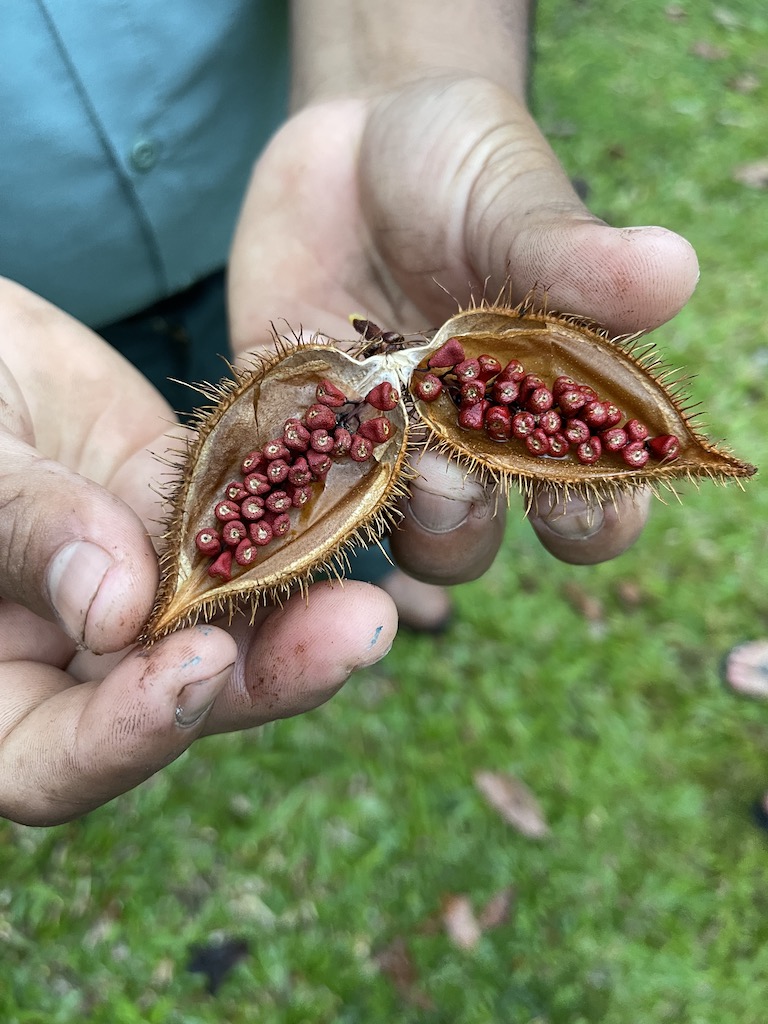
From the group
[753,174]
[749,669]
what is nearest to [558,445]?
[749,669]

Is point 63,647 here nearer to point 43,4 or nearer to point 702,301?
point 43,4

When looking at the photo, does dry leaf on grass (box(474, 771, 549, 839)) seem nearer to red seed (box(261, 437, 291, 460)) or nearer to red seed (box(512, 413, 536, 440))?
red seed (box(512, 413, 536, 440))

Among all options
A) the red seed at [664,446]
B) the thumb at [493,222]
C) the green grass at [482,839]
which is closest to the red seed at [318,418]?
the thumb at [493,222]

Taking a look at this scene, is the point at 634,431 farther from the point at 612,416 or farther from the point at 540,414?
the point at 540,414

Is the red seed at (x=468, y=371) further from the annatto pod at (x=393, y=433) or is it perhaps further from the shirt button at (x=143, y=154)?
the shirt button at (x=143, y=154)

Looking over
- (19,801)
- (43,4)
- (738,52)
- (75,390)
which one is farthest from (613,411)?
(738,52)

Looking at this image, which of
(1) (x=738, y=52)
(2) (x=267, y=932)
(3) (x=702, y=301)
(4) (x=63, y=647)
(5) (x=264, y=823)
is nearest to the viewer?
(4) (x=63, y=647)
